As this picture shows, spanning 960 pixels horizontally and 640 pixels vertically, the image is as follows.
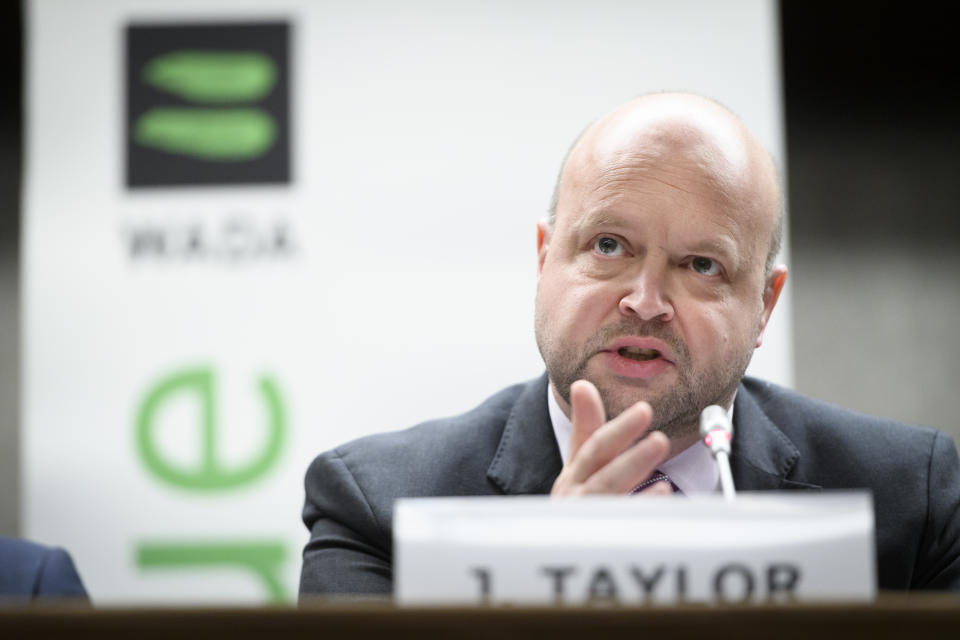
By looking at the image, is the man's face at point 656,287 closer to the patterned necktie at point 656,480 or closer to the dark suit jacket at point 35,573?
the patterned necktie at point 656,480

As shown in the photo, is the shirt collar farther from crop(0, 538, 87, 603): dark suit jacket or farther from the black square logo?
the black square logo

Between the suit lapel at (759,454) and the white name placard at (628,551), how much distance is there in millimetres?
784

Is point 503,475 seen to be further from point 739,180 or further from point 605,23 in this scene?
point 605,23

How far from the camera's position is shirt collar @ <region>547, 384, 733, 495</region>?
1.80 meters

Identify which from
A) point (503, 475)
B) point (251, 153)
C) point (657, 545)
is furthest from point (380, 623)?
point (251, 153)

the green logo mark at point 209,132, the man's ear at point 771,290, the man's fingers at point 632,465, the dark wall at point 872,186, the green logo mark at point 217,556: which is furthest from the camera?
the dark wall at point 872,186

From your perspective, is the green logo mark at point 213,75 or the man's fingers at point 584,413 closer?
the man's fingers at point 584,413

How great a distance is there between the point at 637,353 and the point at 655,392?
69 millimetres

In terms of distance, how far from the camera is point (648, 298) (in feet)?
5.49

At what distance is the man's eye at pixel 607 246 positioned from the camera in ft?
5.74

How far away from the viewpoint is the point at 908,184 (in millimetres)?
3334

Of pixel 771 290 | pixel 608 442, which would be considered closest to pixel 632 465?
pixel 608 442

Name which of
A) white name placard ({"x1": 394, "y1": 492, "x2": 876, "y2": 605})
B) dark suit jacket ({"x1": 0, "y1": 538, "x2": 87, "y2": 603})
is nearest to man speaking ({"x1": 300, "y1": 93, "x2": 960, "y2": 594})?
dark suit jacket ({"x1": 0, "y1": 538, "x2": 87, "y2": 603})

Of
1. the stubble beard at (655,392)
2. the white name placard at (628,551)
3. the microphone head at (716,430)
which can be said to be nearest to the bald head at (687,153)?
the stubble beard at (655,392)
